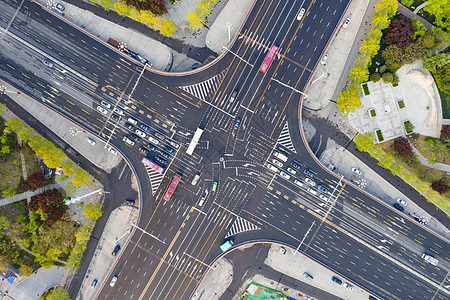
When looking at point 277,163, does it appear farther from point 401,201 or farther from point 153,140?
point 401,201

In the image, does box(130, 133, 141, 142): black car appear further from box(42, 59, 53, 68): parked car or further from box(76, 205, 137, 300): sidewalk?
box(42, 59, 53, 68): parked car

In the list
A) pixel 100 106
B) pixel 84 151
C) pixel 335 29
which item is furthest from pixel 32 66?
pixel 335 29

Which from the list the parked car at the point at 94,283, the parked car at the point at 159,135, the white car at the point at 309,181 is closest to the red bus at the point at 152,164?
the parked car at the point at 159,135

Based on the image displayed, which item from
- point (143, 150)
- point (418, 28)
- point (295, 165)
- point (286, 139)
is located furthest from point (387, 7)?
point (143, 150)

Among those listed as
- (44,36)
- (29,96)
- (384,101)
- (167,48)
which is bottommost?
(29,96)

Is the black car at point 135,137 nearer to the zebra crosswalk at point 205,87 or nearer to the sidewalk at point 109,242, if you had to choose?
the zebra crosswalk at point 205,87

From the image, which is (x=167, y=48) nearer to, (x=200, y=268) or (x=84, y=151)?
(x=84, y=151)
